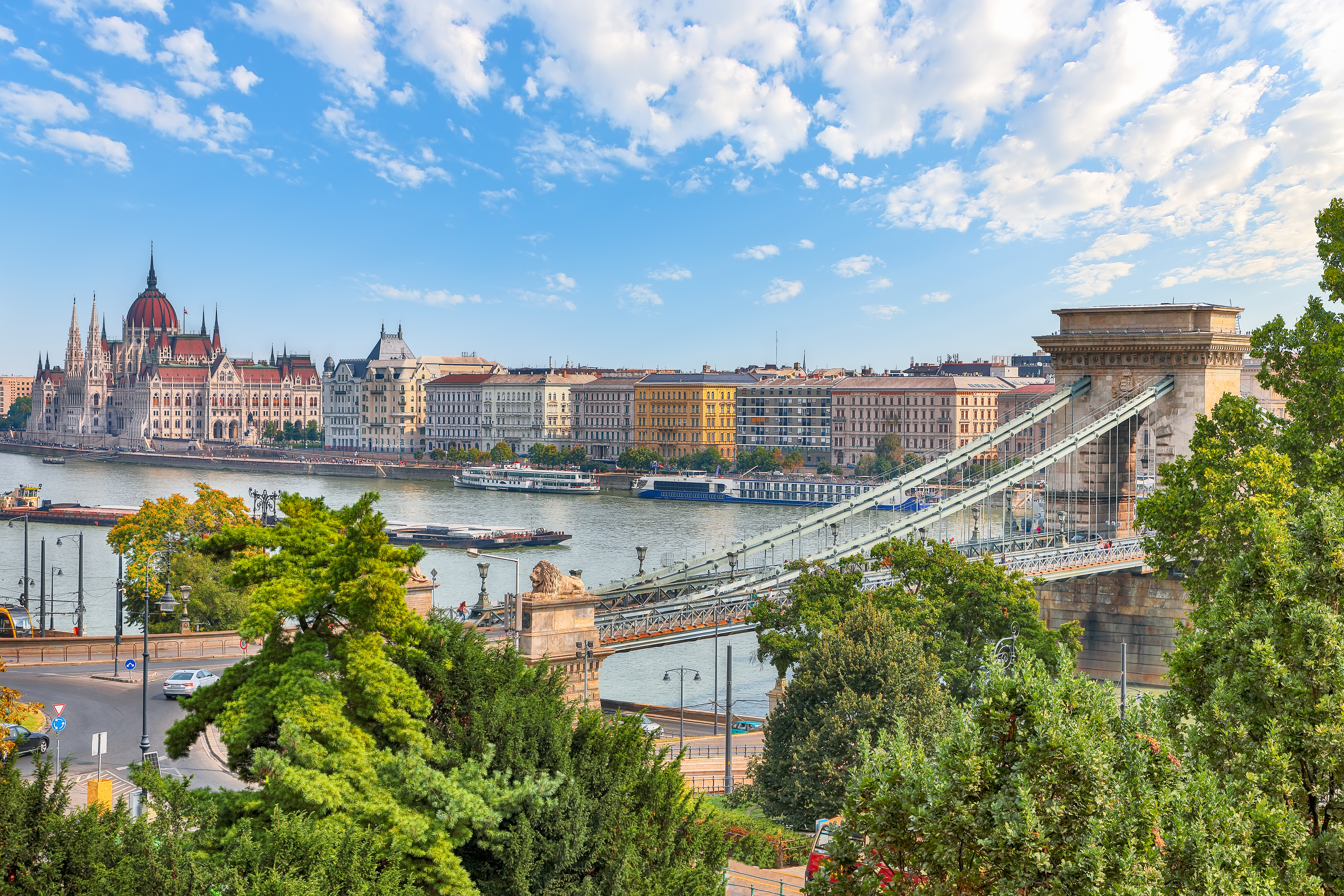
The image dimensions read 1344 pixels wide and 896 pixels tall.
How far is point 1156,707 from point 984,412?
3807 inches

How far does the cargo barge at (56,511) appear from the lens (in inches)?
2699

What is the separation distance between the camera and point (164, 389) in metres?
168

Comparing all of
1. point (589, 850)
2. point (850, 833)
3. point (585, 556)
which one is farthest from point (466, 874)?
point (585, 556)

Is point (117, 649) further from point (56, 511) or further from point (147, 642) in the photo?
point (56, 511)

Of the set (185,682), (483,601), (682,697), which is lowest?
(682,697)

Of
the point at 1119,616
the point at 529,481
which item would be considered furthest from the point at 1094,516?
the point at 529,481

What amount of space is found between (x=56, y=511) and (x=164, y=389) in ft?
337

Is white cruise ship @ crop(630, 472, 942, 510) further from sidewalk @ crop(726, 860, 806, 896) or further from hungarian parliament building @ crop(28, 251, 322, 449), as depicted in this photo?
hungarian parliament building @ crop(28, 251, 322, 449)

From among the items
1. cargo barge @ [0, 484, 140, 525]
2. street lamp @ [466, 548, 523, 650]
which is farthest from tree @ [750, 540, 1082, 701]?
cargo barge @ [0, 484, 140, 525]

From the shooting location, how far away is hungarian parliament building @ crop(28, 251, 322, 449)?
552 feet

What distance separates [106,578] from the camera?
46.8 metres

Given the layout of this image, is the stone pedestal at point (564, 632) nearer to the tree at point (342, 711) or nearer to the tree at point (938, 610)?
the tree at point (938, 610)

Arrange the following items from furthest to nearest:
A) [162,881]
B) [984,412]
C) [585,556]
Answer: [984,412], [585,556], [162,881]

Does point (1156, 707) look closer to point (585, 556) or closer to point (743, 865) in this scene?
point (743, 865)
